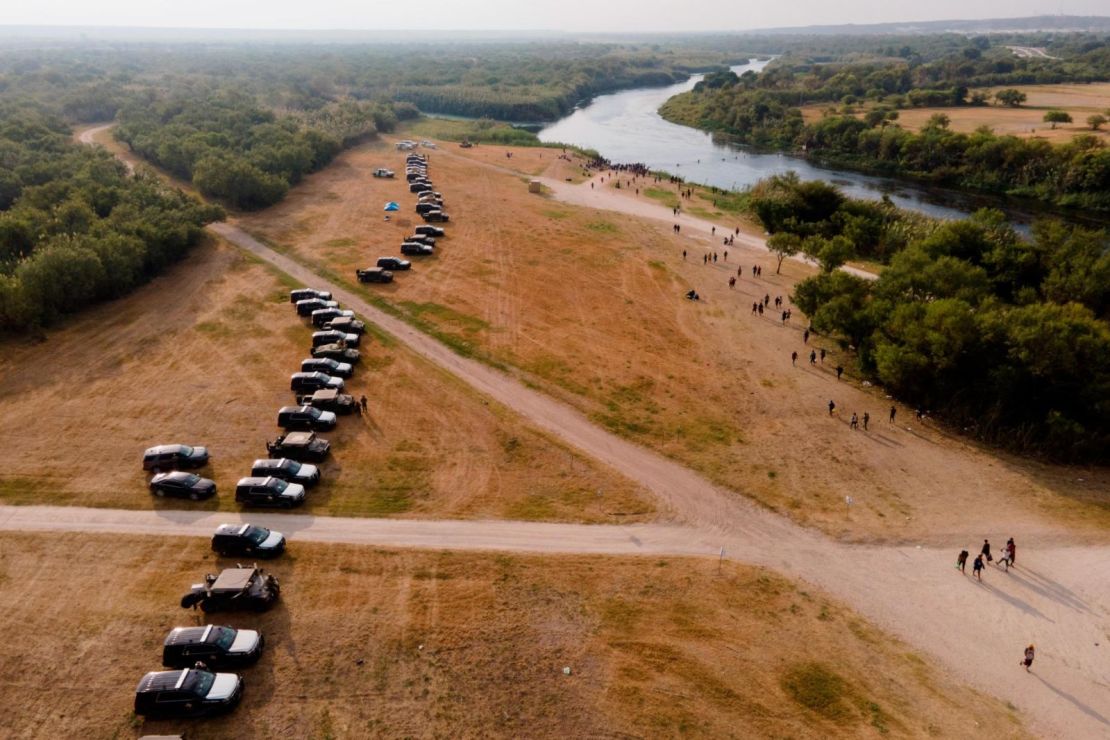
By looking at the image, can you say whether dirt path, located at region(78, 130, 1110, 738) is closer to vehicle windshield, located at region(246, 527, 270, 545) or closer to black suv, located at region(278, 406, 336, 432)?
vehicle windshield, located at region(246, 527, 270, 545)

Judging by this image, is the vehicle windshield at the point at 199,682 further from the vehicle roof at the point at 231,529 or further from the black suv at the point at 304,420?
the black suv at the point at 304,420

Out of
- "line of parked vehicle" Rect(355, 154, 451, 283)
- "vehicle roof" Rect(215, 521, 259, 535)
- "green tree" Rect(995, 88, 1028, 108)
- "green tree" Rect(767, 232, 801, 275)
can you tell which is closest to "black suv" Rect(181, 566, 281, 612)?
"vehicle roof" Rect(215, 521, 259, 535)

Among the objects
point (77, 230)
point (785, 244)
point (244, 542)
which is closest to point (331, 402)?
point (244, 542)

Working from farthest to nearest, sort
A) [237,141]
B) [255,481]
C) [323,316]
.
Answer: [237,141]
[323,316]
[255,481]

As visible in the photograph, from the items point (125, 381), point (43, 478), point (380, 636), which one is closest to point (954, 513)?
point (380, 636)

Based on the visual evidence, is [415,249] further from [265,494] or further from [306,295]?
[265,494]

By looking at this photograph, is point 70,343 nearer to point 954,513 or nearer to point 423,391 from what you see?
point 423,391
